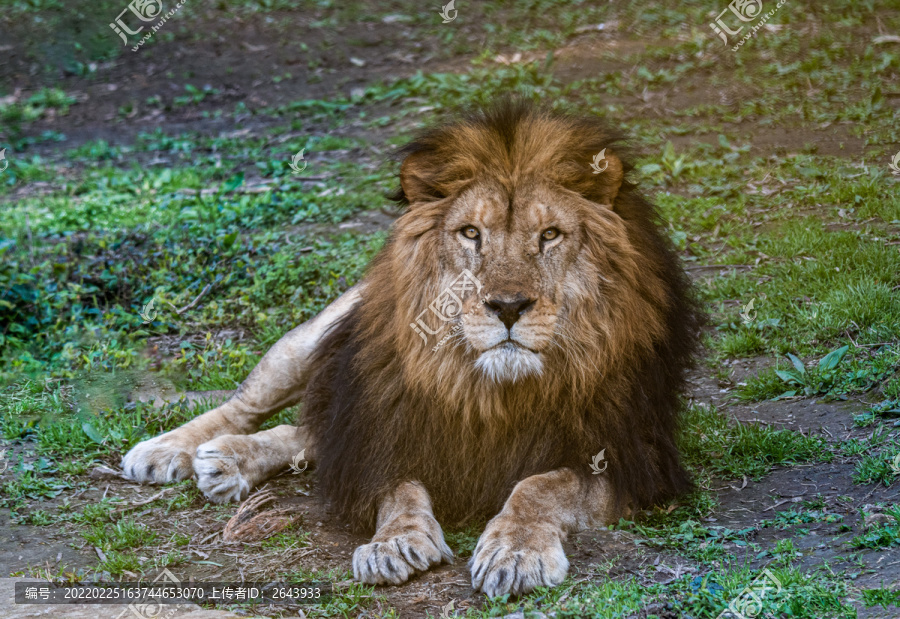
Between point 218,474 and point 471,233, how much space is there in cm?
191

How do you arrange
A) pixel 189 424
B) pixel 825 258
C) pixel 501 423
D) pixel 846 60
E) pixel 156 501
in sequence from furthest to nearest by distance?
pixel 846 60 → pixel 825 258 → pixel 189 424 → pixel 156 501 → pixel 501 423

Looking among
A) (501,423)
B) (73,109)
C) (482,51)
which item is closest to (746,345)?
(501,423)

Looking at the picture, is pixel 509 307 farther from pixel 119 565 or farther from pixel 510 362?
pixel 119 565

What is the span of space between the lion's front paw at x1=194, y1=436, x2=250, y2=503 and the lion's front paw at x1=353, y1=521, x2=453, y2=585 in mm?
1260

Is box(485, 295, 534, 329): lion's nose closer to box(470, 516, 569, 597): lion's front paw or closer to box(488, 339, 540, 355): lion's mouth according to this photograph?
box(488, 339, 540, 355): lion's mouth

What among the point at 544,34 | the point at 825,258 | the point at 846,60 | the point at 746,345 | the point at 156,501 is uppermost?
the point at 544,34

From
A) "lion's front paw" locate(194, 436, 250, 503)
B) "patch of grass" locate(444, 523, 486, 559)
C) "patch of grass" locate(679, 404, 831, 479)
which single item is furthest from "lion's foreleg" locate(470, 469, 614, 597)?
"lion's front paw" locate(194, 436, 250, 503)

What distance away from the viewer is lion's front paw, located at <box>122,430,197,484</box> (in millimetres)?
5016

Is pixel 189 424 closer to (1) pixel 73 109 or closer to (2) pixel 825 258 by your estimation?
(2) pixel 825 258

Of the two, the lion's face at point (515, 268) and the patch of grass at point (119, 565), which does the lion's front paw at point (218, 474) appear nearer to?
the patch of grass at point (119, 565)

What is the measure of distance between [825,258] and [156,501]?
15.1ft

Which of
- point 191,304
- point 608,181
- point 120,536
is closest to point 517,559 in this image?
point 608,181

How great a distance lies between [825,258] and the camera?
655cm

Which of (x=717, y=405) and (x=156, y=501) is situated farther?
(x=717, y=405)
